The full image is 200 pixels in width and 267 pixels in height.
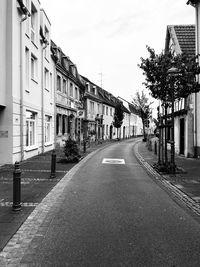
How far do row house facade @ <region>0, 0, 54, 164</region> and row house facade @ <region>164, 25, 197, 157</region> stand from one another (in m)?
7.87

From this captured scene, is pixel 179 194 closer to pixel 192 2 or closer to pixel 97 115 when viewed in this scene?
pixel 192 2

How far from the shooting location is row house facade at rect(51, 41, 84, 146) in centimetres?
2730

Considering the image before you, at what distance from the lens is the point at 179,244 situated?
4.94m

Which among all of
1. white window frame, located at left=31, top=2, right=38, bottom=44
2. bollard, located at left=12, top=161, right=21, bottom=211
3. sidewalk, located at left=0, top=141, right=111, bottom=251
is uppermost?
white window frame, located at left=31, top=2, right=38, bottom=44

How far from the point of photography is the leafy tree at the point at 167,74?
13.9 m

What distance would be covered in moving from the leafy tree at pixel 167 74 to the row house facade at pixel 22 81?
19.1ft

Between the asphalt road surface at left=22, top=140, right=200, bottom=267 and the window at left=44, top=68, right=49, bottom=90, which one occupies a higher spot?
the window at left=44, top=68, right=49, bottom=90

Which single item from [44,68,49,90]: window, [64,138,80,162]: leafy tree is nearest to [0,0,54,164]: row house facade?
[44,68,49,90]: window

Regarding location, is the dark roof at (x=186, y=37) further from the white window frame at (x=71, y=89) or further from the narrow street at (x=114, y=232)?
the narrow street at (x=114, y=232)

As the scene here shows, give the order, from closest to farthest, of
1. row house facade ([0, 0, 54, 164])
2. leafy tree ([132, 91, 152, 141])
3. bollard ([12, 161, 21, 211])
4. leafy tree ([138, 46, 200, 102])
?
bollard ([12, 161, 21, 211]) < leafy tree ([138, 46, 200, 102]) < row house facade ([0, 0, 54, 164]) < leafy tree ([132, 91, 152, 141])

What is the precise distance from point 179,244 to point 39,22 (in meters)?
18.8

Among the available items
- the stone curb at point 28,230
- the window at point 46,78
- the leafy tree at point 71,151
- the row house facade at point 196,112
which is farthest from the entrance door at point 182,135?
the stone curb at point 28,230

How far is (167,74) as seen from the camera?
13906 mm

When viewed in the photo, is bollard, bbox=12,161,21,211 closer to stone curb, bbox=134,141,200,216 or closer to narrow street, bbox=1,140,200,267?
narrow street, bbox=1,140,200,267
